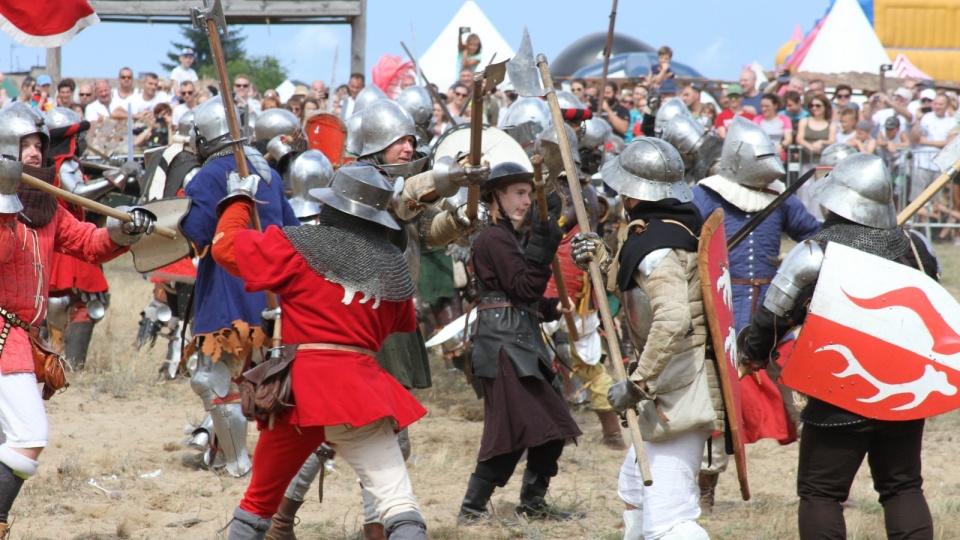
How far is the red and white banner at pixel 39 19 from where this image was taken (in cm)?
477

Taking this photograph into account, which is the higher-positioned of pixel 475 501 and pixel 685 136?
pixel 685 136

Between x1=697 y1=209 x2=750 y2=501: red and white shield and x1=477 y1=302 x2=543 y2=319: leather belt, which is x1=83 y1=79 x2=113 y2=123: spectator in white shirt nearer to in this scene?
x1=477 y1=302 x2=543 y2=319: leather belt

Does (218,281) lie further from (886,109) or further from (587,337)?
(886,109)

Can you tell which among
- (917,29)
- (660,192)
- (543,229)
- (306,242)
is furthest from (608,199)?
(917,29)

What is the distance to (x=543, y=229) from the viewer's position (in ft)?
16.1

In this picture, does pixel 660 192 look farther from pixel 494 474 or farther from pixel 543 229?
pixel 494 474

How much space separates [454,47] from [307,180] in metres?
11.0

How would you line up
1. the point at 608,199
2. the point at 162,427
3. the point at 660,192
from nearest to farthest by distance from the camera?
the point at 660,192, the point at 162,427, the point at 608,199

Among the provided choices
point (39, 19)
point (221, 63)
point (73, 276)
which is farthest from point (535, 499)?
point (73, 276)

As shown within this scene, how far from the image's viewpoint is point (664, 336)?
3775mm

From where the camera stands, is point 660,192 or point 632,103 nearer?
point 660,192

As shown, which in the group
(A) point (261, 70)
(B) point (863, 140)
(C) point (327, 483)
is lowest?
(A) point (261, 70)

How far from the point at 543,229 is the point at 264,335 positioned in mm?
1354

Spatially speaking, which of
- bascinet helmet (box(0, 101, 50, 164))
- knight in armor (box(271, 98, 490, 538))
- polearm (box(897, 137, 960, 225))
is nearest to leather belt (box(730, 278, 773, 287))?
polearm (box(897, 137, 960, 225))
